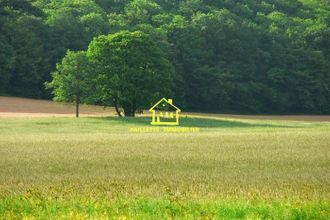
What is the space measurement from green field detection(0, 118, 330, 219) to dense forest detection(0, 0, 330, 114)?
59.2 meters

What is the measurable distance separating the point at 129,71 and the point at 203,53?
120 ft

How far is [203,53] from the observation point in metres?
102

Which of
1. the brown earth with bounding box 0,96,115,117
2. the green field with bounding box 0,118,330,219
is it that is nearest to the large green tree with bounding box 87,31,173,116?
the brown earth with bounding box 0,96,115,117

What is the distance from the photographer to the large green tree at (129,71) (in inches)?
2621

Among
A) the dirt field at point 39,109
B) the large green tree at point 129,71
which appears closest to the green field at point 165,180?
the large green tree at point 129,71

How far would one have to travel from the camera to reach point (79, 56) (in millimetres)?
67562

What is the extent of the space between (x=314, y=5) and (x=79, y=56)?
89433 mm

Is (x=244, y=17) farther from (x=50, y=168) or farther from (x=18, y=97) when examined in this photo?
(x=50, y=168)

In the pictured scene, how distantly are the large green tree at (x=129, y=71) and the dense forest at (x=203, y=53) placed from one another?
18.6 meters

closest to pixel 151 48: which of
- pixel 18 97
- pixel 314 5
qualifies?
pixel 18 97

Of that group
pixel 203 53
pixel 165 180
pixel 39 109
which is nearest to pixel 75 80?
pixel 39 109

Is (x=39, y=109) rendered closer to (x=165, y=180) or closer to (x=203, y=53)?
(x=203, y=53)

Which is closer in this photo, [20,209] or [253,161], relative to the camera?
[20,209]

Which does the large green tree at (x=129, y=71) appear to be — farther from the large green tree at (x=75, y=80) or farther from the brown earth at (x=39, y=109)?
the brown earth at (x=39, y=109)
